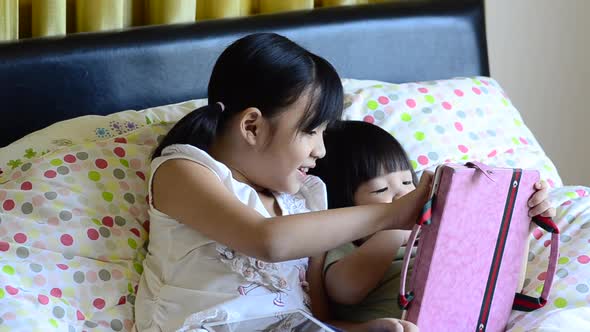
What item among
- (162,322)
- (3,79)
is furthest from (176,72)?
(162,322)

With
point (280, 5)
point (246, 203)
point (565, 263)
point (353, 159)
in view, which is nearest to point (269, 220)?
point (246, 203)

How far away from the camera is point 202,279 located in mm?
1473

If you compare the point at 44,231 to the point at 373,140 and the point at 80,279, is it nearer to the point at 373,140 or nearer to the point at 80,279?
the point at 80,279

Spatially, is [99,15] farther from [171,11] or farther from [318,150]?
[318,150]

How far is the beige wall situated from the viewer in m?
2.89

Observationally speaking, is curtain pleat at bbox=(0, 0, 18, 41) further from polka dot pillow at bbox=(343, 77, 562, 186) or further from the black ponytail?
polka dot pillow at bbox=(343, 77, 562, 186)

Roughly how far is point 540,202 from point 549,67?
1.57 metres

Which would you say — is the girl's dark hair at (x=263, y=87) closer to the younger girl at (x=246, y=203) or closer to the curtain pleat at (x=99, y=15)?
the younger girl at (x=246, y=203)

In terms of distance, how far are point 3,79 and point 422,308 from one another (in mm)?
888

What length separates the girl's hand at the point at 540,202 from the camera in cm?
149

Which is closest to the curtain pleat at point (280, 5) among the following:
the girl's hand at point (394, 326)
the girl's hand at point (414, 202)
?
the girl's hand at point (414, 202)

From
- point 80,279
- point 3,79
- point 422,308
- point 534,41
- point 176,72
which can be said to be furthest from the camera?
point 534,41

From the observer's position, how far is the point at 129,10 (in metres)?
2.04

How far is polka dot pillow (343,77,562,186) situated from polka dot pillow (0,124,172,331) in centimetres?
53
